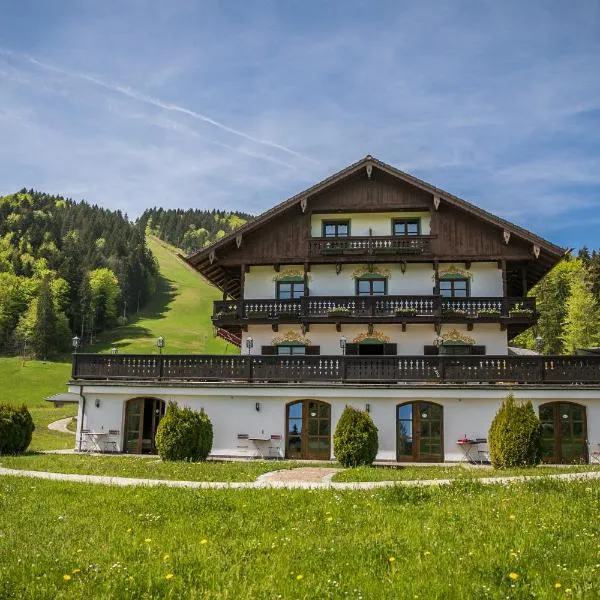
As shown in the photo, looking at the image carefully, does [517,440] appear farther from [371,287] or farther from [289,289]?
[289,289]

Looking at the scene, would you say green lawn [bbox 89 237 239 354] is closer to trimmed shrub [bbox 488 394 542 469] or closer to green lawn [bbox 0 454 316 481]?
green lawn [bbox 0 454 316 481]

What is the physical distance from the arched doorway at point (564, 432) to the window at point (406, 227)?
10.1 m

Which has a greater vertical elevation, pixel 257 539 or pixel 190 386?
pixel 190 386

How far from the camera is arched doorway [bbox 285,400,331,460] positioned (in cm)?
2402

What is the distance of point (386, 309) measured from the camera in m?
27.4

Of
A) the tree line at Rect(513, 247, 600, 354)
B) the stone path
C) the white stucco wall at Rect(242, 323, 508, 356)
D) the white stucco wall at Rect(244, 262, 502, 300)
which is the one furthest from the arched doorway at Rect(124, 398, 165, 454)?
the tree line at Rect(513, 247, 600, 354)

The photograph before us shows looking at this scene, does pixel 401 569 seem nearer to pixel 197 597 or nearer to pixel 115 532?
pixel 197 597

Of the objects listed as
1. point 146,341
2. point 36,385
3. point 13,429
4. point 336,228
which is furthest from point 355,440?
point 146,341

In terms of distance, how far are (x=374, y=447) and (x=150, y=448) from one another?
35.0 ft

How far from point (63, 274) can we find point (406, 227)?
356 feet

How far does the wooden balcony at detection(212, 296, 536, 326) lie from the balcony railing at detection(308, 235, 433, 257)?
2167 mm

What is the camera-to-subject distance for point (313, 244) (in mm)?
28734

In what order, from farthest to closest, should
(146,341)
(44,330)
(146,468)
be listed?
(146,341) → (44,330) → (146,468)

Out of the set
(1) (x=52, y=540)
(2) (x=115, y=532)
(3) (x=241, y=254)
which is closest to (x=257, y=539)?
(2) (x=115, y=532)
